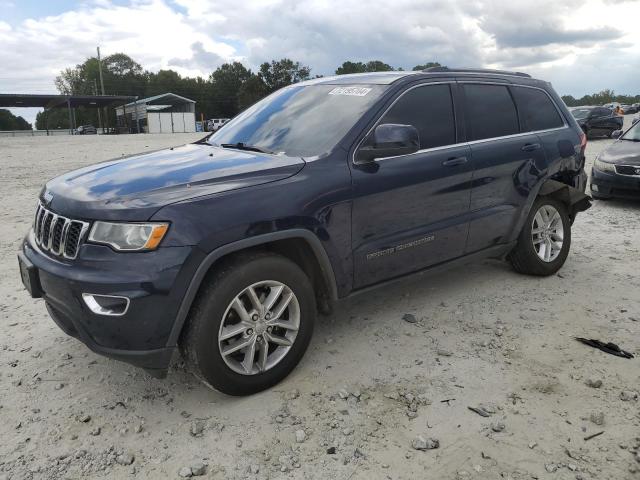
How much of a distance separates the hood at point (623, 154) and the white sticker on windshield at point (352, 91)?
19.6ft

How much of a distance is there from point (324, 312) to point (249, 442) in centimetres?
105

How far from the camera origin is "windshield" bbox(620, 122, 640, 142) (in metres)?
8.77

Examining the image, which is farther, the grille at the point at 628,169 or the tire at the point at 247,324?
the grille at the point at 628,169

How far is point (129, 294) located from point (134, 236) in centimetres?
29

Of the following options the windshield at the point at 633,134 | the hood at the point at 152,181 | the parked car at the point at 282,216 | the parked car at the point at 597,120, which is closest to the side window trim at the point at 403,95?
the parked car at the point at 282,216

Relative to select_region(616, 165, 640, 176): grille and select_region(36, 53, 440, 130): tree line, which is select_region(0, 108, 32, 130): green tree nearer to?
select_region(36, 53, 440, 130): tree line

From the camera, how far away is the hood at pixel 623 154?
7.96m

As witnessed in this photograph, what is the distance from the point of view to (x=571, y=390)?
3.10 m

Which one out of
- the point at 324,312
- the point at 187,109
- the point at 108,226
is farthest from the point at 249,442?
the point at 187,109

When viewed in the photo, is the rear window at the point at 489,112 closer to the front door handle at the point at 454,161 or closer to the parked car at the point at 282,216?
the parked car at the point at 282,216

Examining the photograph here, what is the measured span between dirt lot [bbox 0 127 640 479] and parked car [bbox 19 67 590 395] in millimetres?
348

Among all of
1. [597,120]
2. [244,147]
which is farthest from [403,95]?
[597,120]

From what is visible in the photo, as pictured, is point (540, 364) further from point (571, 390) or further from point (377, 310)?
point (377, 310)

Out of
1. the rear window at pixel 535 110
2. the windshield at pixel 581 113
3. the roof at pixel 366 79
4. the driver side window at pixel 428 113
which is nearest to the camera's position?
the driver side window at pixel 428 113
